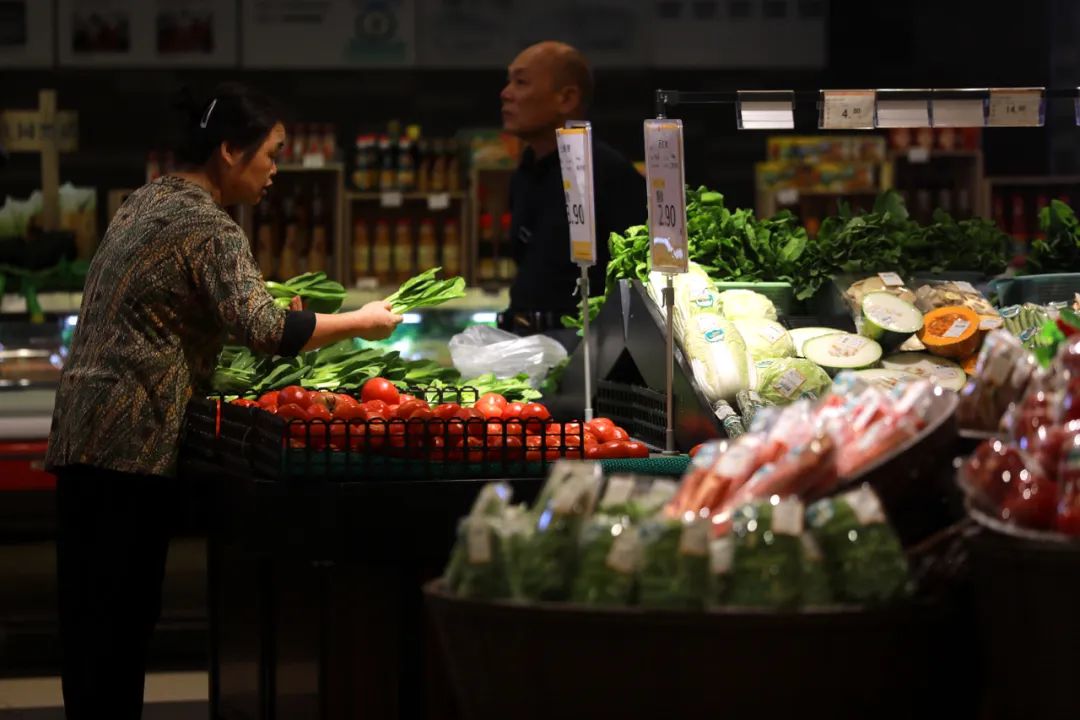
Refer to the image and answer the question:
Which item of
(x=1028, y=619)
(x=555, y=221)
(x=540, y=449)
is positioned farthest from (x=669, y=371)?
(x=555, y=221)

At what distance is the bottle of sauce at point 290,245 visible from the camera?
25.3 ft

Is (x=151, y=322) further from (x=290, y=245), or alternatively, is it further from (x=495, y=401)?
(x=290, y=245)

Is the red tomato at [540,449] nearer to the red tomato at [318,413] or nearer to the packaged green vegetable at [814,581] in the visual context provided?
the red tomato at [318,413]

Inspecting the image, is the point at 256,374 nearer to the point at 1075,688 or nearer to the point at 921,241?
the point at 921,241

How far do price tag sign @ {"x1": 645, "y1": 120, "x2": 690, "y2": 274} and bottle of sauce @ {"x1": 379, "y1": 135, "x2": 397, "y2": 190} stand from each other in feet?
14.5

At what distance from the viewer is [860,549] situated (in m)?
1.82

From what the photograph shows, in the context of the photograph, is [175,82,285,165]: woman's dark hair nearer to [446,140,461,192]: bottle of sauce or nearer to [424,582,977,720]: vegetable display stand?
[424,582,977,720]: vegetable display stand

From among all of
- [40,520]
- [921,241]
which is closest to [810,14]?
[921,241]

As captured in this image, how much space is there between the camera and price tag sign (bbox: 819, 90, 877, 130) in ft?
12.6

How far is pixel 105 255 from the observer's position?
140 inches

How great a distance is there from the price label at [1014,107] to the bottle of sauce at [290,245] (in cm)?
442

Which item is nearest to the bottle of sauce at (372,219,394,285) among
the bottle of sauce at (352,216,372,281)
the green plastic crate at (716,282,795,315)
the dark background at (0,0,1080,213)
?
the bottle of sauce at (352,216,372,281)

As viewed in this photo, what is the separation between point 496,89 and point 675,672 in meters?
7.25

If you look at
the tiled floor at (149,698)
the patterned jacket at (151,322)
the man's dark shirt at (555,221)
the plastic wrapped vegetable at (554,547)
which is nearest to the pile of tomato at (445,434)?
the patterned jacket at (151,322)
